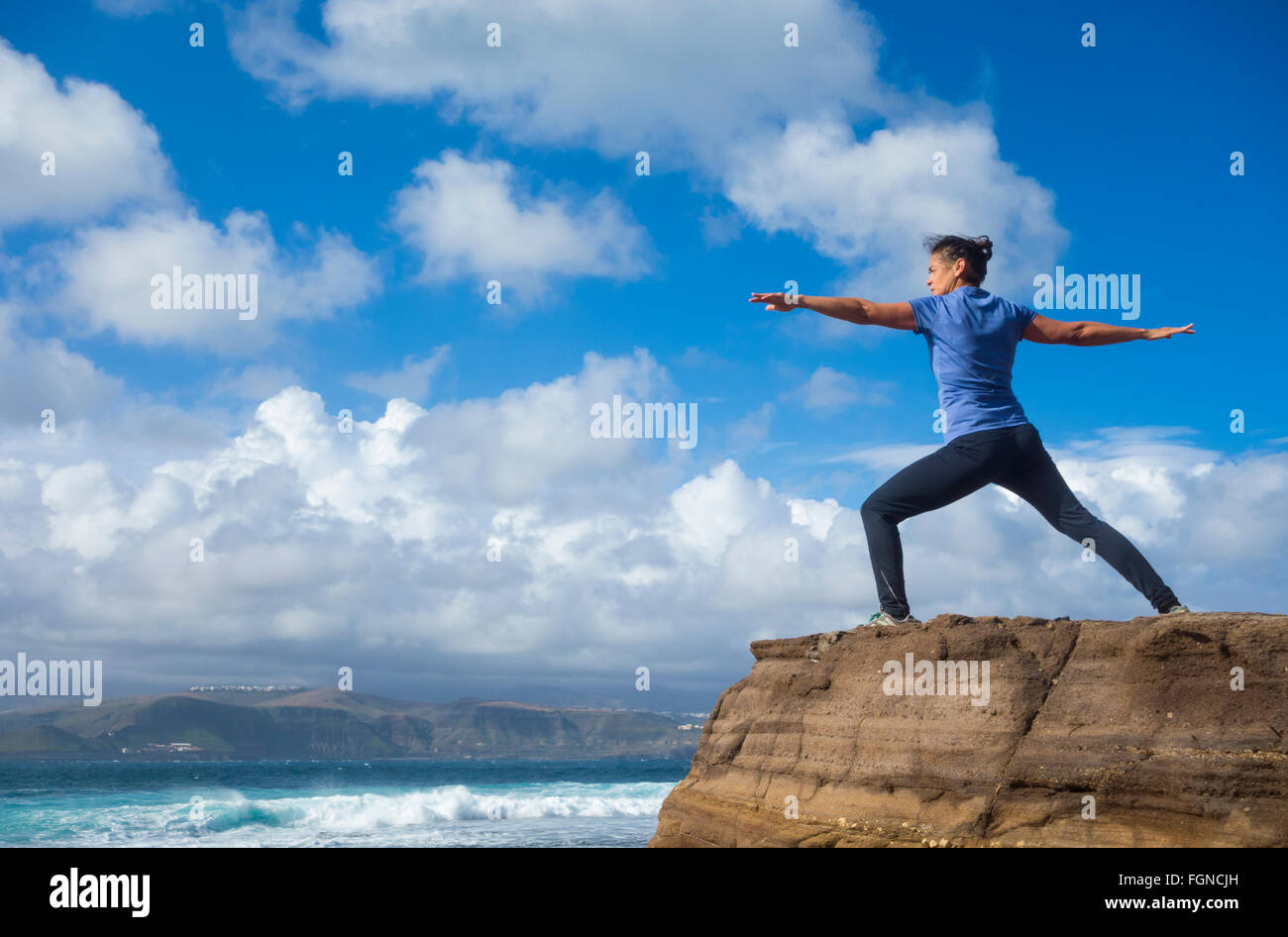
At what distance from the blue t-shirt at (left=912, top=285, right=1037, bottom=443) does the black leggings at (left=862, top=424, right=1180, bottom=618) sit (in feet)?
0.38

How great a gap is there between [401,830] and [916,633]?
86.8ft

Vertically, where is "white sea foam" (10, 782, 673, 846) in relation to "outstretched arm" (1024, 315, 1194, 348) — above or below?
below

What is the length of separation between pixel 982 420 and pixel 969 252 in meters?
1.22

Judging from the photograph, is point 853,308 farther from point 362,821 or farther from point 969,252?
point 362,821

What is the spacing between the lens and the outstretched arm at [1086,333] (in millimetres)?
5477

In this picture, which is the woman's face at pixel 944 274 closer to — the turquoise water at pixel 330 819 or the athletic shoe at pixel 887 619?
the athletic shoe at pixel 887 619

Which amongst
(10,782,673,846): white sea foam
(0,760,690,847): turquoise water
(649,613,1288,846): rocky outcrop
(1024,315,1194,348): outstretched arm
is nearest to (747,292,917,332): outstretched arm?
(1024,315,1194,348): outstretched arm

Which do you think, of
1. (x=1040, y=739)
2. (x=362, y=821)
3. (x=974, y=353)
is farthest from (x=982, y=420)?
(x=362, y=821)

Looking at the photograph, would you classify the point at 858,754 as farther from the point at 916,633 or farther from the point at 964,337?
the point at 964,337

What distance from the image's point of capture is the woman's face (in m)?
5.82

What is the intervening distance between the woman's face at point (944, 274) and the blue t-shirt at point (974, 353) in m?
0.25

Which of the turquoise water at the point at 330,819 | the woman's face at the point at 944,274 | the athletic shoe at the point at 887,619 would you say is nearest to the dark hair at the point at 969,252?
the woman's face at the point at 944,274

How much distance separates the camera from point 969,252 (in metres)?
5.88

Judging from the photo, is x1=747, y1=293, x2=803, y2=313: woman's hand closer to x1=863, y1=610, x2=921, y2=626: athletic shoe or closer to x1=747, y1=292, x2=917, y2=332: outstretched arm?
x1=747, y1=292, x2=917, y2=332: outstretched arm
